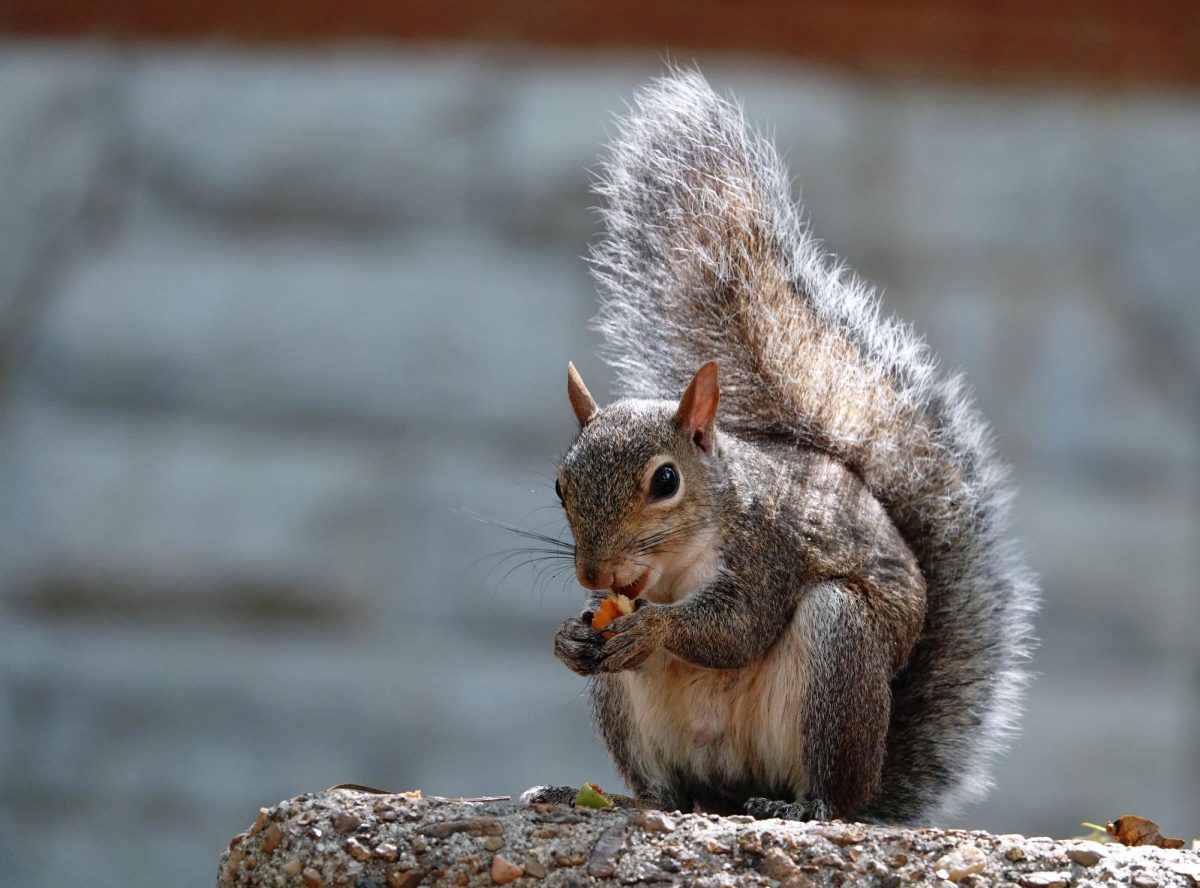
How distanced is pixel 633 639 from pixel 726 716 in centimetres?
14

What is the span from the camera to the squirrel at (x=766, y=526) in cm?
121

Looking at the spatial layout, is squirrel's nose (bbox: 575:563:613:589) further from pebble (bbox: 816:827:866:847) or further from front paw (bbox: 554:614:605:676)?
pebble (bbox: 816:827:866:847)

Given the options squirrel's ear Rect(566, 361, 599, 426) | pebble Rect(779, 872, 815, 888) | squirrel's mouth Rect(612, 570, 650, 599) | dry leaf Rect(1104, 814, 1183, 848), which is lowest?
pebble Rect(779, 872, 815, 888)

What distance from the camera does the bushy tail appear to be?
1429mm

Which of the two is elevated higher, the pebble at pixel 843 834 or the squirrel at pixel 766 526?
the squirrel at pixel 766 526

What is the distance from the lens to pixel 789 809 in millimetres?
1195

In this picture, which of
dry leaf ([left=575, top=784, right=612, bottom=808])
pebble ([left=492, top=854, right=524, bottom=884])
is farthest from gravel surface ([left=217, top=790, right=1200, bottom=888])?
dry leaf ([left=575, top=784, right=612, bottom=808])

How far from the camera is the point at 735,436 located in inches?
57.1

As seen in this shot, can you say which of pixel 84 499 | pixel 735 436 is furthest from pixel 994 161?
pixel 84 499

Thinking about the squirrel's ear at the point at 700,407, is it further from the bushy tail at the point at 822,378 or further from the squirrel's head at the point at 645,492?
the bushy tail at the point at 822,378

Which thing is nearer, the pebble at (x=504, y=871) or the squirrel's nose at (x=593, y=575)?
the pebble at (x=504, y=871)

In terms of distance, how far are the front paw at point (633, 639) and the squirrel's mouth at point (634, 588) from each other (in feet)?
0.18

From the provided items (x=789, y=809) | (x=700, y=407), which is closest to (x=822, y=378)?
(x=700, y=407)

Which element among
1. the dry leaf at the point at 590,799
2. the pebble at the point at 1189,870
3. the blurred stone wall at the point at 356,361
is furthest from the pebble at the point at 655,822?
the blurred stone wall at the point at 356,361
